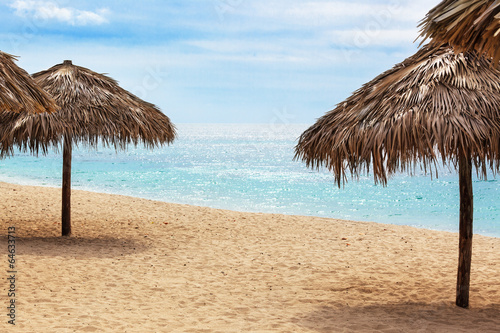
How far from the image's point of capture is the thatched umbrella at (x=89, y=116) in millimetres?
6680

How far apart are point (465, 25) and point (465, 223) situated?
1.85 metres

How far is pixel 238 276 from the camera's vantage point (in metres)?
5.88

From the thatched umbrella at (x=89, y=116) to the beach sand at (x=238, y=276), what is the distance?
1451 millimetres

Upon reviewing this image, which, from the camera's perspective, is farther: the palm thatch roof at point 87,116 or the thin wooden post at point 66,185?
the thin wooden post at point 66,185

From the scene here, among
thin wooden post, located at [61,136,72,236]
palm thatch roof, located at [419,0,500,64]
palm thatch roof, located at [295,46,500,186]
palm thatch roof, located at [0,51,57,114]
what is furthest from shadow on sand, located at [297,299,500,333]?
thin wooden post, located at [61,136,72,236]

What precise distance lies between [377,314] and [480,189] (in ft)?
88.8

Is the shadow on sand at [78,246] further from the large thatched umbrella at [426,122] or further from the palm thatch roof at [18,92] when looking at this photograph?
the large thatched umbrella at [426,122]

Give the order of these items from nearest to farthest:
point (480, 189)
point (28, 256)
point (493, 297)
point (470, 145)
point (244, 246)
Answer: point (470, 145)
point (493, 297)
point (28, 256)
point (244, 246)
point (480, 189)

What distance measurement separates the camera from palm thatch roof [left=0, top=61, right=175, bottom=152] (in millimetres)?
6625

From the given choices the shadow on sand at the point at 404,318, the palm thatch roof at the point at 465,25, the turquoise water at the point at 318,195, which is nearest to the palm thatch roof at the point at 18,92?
the shadow on sand at the point at 404,318

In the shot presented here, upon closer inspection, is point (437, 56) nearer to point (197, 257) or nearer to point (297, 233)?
point (197, 257)

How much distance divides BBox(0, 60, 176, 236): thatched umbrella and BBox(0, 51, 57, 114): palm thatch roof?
1.95 feet

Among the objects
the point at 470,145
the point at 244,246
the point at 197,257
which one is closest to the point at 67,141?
the point at 197,257

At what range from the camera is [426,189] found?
29.1 metres
